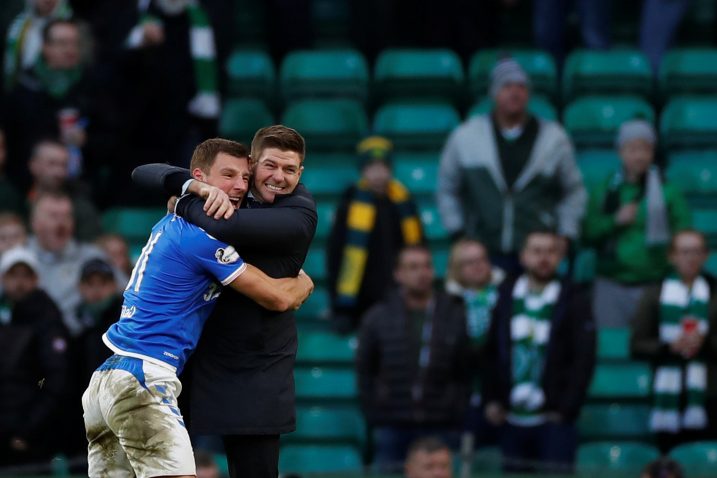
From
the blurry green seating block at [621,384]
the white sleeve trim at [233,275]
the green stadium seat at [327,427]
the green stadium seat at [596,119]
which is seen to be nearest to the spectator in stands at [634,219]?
the blurry green seating block at [621,384]

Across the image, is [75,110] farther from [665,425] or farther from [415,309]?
[665,425]

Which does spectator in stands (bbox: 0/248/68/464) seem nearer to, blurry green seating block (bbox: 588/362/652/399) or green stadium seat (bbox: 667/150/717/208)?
blurry green seating block (bbox: 588/362/652/399)

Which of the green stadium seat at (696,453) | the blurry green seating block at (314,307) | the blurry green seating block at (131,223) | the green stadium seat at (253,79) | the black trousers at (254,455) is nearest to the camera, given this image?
the black trousers at (254,455)

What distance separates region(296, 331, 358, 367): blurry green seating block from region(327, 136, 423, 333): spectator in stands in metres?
0.17

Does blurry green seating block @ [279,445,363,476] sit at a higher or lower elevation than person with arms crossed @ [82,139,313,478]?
lower

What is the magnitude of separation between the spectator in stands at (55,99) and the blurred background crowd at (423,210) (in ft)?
0.07

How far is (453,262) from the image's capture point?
11336 millimetres

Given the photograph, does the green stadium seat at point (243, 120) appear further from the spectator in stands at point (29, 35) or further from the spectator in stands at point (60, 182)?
the spectator in stands at point (60, 182)

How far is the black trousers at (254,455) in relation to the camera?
6.94 meters

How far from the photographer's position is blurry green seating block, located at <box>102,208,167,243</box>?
1291 cm

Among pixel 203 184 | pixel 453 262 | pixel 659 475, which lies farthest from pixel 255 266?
pixel 453 262

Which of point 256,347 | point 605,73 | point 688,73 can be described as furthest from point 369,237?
point 256,347

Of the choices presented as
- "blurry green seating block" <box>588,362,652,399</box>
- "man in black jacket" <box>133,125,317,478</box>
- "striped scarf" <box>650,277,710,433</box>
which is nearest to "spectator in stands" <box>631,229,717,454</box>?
"striped scarf" <box>650,277,710,433</box>

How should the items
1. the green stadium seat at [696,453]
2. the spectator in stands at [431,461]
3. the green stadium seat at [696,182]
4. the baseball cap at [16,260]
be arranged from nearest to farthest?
the spectator in stands at [431,461] → the green stadium seat at [696,453] → the baseball cap at [16,260] → the green stadium seat at [696,182]
